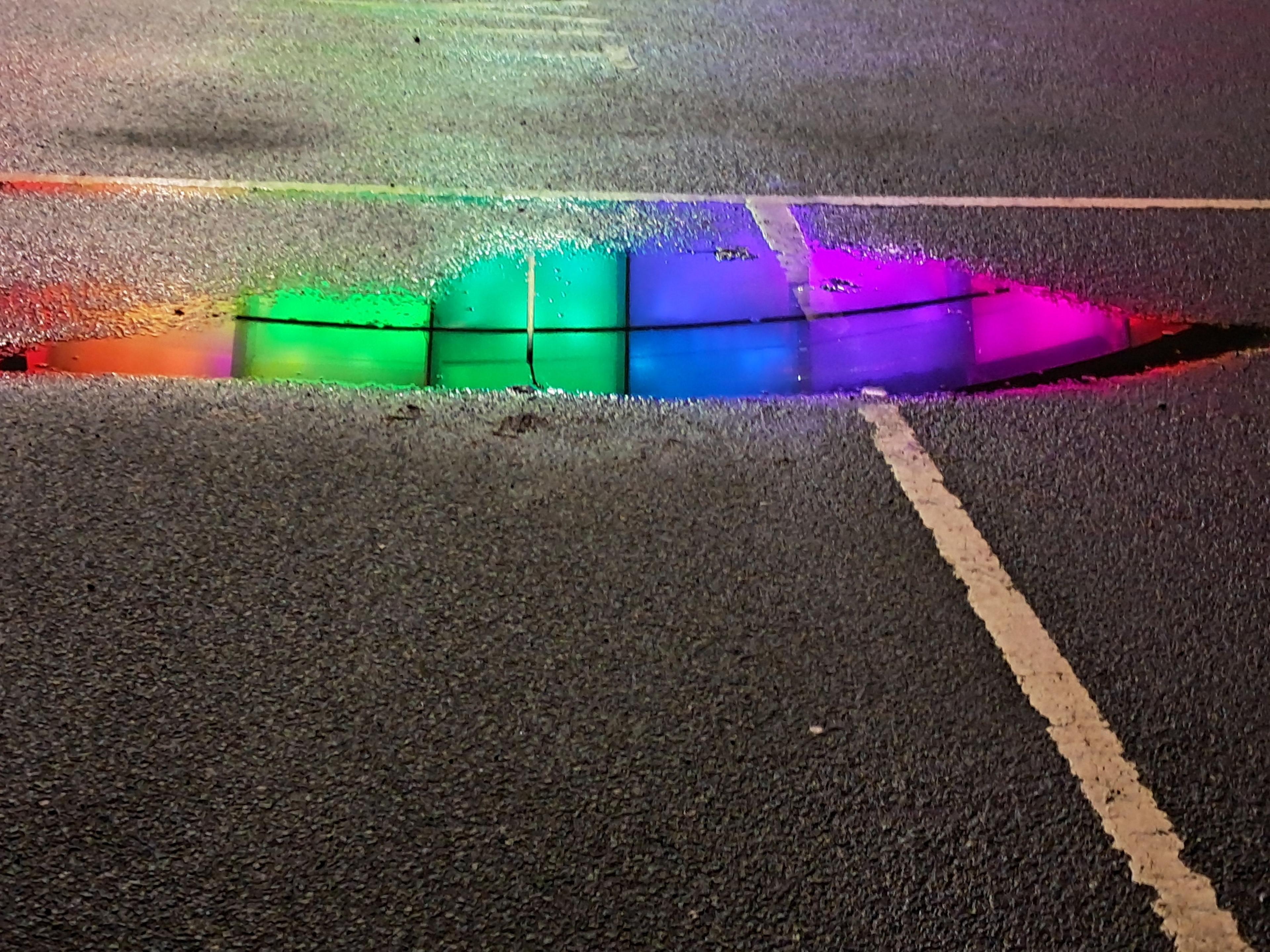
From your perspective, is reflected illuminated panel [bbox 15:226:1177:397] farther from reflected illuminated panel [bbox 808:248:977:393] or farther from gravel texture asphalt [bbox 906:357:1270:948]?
gravel texture asphalt [bbox 906:357:1270:948]

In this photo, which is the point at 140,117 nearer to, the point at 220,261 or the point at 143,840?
the point at 220,261

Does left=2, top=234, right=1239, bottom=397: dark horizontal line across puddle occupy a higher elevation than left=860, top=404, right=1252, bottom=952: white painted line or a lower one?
higher

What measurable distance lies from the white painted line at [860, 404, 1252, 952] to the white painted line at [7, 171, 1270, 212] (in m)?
2.14

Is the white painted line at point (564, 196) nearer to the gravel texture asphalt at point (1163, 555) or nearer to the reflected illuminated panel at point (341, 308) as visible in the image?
the reflected illuminated panel at point (341, 308)

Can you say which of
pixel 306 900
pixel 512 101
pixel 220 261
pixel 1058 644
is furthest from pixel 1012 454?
pixel 512 101

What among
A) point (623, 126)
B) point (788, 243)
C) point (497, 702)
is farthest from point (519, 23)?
point (497, 702)

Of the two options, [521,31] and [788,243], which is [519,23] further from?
[788,243]

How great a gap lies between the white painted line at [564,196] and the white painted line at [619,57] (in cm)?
203

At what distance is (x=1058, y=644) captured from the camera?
10.7ft

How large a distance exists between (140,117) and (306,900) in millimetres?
5251

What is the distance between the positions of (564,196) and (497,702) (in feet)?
11.1

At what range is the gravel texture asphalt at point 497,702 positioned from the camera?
248cm

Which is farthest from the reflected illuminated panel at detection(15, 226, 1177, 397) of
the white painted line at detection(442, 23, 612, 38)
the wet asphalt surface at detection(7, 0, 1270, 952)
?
the white painted line at detection(442, 23, 612, 38)

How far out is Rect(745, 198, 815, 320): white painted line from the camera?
16.7 feet
